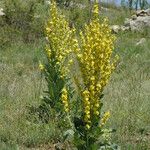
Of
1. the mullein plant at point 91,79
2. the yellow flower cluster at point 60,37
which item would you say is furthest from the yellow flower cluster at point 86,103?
the yellow flower cluster at point 60,37

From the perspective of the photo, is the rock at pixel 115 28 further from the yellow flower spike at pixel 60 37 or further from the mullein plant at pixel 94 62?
the mullein plant at pixel 94 62

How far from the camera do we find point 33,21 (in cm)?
1672

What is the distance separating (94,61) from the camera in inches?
167

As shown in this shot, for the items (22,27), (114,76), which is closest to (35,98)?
(114,76)

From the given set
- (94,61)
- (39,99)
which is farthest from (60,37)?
(94,61)

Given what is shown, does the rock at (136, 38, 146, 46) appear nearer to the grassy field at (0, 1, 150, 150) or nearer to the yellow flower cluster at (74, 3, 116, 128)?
the grassy field at (0, 1, 150, 150)

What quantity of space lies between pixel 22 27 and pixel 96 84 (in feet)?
39.5

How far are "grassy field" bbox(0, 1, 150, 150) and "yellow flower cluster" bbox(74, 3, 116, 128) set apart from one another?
166cm

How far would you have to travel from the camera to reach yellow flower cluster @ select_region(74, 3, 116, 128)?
421cm

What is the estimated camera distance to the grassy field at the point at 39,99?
6324mm

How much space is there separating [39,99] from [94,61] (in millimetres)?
3988

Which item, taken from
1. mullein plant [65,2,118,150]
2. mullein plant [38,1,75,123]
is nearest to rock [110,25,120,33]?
mullein plant [38,1,75,123]

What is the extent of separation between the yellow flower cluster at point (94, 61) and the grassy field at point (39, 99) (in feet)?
5.43

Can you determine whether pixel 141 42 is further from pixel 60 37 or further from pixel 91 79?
pixel 91 79
